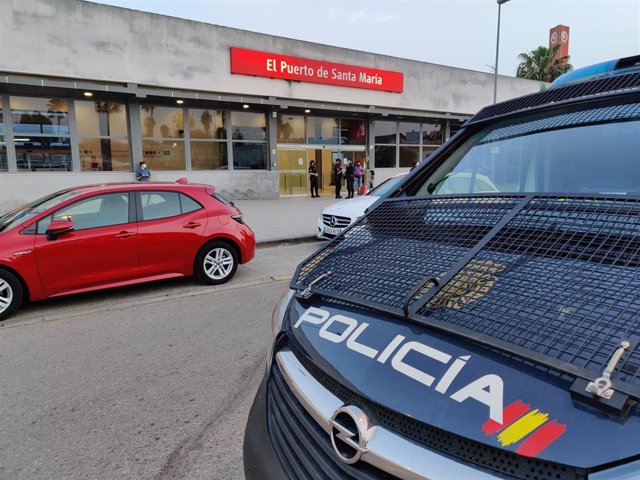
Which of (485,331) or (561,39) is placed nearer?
(485,331)

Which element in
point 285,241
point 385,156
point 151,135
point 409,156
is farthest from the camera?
point 409,156

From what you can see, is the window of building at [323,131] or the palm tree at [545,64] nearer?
the window of building at [323,131]

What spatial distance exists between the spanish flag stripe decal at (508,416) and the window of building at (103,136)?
1847 centimetres

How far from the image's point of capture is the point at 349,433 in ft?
4.26

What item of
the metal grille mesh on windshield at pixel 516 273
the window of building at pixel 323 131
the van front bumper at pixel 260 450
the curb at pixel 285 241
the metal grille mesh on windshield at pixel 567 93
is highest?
the window of building at pixel 323 131

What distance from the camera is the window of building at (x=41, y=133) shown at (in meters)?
15.5

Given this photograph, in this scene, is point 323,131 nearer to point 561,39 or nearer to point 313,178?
point 313,178

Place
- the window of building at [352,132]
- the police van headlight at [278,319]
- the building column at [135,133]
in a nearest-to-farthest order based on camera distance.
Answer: the police van headlight at [278,319] < the building column at [135,133] < the window of building at [352,132]

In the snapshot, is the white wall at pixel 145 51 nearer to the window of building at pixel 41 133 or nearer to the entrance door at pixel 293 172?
the window of building at pixel 41 133

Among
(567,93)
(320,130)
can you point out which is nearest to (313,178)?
(320,130)

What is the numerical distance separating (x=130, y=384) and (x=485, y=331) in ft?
10.8

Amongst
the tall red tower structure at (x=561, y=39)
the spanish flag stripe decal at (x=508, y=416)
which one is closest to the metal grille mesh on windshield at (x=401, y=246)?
the spanish flag stripe decal at (x=508, y=416)

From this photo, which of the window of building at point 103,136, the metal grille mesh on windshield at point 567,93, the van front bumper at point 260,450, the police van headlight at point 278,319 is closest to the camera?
the van front bumper at point 260,450

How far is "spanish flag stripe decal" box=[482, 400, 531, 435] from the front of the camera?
3.58 feet
